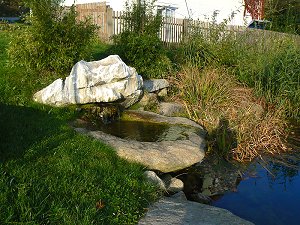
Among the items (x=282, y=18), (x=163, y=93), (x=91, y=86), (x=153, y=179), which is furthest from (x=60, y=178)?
(x=282, y=18)

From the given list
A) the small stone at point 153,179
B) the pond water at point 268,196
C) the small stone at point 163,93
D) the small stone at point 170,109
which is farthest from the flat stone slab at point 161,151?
the small stone at point 163,93

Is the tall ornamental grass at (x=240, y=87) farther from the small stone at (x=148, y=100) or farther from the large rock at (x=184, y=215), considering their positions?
the large rock at (x=184, y=215)

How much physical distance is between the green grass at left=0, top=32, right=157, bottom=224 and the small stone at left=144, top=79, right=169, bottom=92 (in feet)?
9.93

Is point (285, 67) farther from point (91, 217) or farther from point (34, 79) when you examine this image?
point (91, 217)

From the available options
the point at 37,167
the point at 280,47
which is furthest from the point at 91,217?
the point at 280,47

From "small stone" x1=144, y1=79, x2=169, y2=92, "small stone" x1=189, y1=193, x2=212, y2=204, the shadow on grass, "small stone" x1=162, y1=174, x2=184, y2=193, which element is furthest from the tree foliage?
the shadow on grass

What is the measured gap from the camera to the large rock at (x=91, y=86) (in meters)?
7.27

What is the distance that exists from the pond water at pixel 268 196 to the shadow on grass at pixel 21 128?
2.84m

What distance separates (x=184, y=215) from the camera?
13.6 ft

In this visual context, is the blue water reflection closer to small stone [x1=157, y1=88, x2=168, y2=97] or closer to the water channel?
the water channel

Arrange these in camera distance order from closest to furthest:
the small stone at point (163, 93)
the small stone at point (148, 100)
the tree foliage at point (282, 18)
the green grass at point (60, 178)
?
the green grass at point (60, 178) < the small stone at point (148, 100) < the small stone at point (163, 93) < the tree foliage at point (282, 18)

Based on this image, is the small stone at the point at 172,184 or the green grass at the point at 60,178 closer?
the green grass at the point at 60,178

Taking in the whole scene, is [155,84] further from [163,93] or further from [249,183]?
[249,183]

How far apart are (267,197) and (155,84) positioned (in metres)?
4.21
